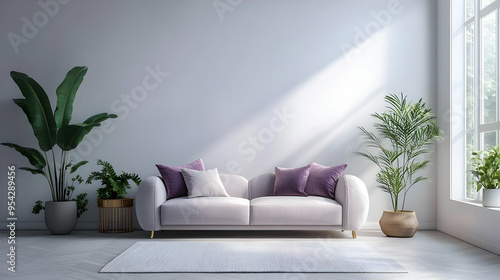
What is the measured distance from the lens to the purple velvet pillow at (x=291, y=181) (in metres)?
5.49

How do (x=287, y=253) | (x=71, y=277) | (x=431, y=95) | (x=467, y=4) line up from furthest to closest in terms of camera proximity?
(x=431, y=95) → (x=467, y=4) → (x=287, y=253) → (x=71, y=277)

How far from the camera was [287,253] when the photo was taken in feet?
→ 14.0

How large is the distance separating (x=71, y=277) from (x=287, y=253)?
1.83 m

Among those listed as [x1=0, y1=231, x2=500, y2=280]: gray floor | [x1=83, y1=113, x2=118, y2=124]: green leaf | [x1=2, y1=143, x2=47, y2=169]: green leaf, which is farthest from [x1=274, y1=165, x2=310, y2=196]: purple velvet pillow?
[x1=2, y1=143, x2=47, y2=169]: green leaf

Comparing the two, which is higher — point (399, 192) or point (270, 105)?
point (270, 105)

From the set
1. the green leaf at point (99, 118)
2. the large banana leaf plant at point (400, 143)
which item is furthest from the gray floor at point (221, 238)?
the green leaf at point (99, 118)

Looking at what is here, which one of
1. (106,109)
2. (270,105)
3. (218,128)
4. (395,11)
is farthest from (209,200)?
(395,11)

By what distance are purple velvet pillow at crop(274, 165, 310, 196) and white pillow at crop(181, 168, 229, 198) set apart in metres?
0.64

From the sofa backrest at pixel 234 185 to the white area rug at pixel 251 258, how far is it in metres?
0.98

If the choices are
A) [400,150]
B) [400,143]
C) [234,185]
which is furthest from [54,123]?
[400,150]

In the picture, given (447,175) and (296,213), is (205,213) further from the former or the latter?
(447,175)

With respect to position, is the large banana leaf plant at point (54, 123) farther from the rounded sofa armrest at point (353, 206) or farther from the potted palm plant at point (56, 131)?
the rounded sofa armrest at point (353, 206)

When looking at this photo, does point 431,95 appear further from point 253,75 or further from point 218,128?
point 218,128

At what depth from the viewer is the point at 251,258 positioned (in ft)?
13.3
